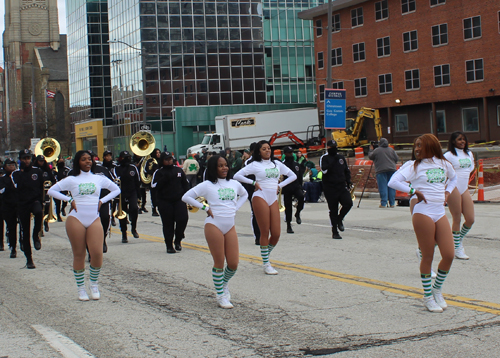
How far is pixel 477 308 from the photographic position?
6.35 metres

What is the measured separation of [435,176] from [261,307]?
7.46 feet

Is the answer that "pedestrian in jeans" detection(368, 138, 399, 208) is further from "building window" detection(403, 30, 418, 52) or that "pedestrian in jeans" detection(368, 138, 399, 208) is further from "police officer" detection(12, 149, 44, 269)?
"building window" detection(403, 30, 418, 52)

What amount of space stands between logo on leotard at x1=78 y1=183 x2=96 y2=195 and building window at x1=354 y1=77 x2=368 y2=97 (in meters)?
44.6

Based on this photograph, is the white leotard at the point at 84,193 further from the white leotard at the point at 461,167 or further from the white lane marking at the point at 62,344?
the white leotard at the point at 461,167

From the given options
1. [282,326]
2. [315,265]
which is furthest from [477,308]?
[315,265]

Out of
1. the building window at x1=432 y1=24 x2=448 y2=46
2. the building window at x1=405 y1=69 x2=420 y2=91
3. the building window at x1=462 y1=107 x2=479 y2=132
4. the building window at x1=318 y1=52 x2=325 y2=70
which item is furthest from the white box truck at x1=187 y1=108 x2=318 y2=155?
the building window at x1=462 y1=107 x2=479 y2=132

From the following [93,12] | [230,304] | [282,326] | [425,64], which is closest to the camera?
[282,326]

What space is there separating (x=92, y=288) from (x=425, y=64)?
137 ft

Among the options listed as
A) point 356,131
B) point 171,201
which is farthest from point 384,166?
point 356,131

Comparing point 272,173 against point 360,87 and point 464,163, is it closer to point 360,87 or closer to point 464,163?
point 464,163

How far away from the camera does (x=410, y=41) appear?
1826 inches

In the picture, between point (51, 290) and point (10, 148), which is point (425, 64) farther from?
point (10, 148)

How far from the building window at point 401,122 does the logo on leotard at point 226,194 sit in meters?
43.2

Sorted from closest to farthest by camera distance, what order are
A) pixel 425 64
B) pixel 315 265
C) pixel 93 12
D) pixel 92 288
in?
pixel 92 288 → pixel 315 265 → pixel 425 64 → pixel 93 12
